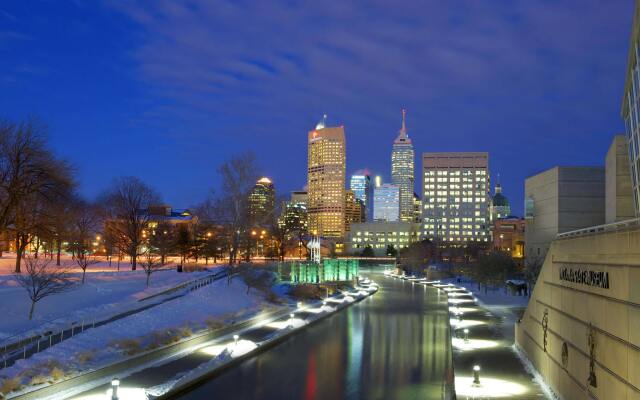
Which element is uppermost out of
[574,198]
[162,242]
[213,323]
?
[574,198]

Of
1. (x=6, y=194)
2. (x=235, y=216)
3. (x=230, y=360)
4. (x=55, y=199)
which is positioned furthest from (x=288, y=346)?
(x=235, y=216)

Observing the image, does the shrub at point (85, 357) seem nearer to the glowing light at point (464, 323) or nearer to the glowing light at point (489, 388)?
the glowing light at point (489, 388)

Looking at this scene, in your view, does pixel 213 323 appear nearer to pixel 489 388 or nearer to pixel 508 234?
pixel 489 388

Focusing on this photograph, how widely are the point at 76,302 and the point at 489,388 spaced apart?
24.0 metres

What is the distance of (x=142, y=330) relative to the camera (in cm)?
3077

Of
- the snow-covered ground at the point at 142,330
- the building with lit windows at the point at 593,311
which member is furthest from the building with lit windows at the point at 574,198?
the building with lit windows at the point at 593,311

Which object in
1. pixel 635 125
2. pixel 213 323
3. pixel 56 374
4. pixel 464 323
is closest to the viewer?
pixel 56 374

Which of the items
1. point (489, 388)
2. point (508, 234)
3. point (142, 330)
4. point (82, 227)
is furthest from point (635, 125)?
point (508, 234)

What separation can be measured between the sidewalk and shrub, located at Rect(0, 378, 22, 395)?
14.0m

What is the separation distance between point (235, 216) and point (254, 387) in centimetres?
3867

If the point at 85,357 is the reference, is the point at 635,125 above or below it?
above

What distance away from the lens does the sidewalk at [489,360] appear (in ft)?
67.1

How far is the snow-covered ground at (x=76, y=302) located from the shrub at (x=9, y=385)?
6.15 m

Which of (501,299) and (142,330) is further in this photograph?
(501,299)
